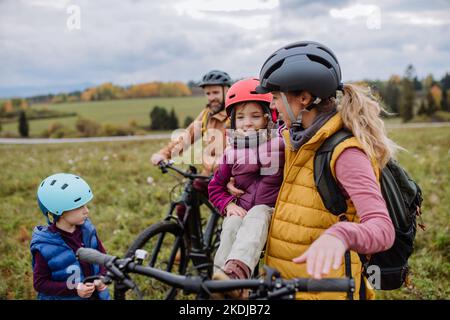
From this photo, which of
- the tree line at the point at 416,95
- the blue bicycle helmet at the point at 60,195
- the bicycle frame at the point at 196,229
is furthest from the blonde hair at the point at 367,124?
the tree line at the point at 416,95

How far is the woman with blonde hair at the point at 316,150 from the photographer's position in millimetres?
2282

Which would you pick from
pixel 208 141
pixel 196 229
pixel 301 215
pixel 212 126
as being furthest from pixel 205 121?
pixel 301 215

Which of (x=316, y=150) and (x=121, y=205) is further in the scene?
(x=121, y=205)

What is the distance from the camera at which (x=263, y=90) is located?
9.53 ft

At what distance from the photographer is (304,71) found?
265 centimetres

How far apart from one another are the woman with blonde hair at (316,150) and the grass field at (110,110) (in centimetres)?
2048

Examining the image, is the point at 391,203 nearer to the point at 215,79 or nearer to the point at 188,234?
the point at 188,234

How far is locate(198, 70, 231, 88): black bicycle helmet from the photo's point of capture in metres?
5.48

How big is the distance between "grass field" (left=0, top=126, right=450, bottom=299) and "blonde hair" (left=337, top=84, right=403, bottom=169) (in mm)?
3403

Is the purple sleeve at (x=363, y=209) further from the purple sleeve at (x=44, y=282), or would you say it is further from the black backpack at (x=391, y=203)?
the purple sleeve at (x=44, y=282)

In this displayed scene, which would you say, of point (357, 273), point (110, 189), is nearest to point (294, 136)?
point (357, 273)

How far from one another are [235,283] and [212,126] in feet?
12.1

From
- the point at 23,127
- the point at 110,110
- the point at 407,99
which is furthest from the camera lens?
the point at 407,99
